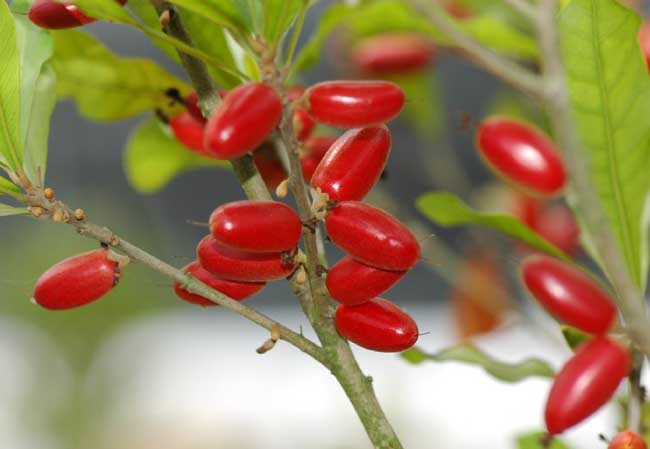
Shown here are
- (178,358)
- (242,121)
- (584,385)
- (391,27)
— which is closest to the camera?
(242,121)

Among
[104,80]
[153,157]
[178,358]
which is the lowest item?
[178,358]

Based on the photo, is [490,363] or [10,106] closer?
[10,106]

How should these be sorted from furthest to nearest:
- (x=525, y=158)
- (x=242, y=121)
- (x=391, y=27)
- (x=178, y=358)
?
(x=178, y=358)
(x=391, y=27)
(x=525, y=158)
(x=242, y=121)

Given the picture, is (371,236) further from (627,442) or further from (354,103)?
(627,442)

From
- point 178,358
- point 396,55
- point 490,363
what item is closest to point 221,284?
point 490,363

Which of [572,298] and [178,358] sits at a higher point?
[572,298]

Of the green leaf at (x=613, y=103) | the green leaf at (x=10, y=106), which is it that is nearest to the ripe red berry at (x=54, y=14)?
the green leaf at (x=10, y=106)

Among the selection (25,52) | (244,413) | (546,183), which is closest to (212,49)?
(25,52)
